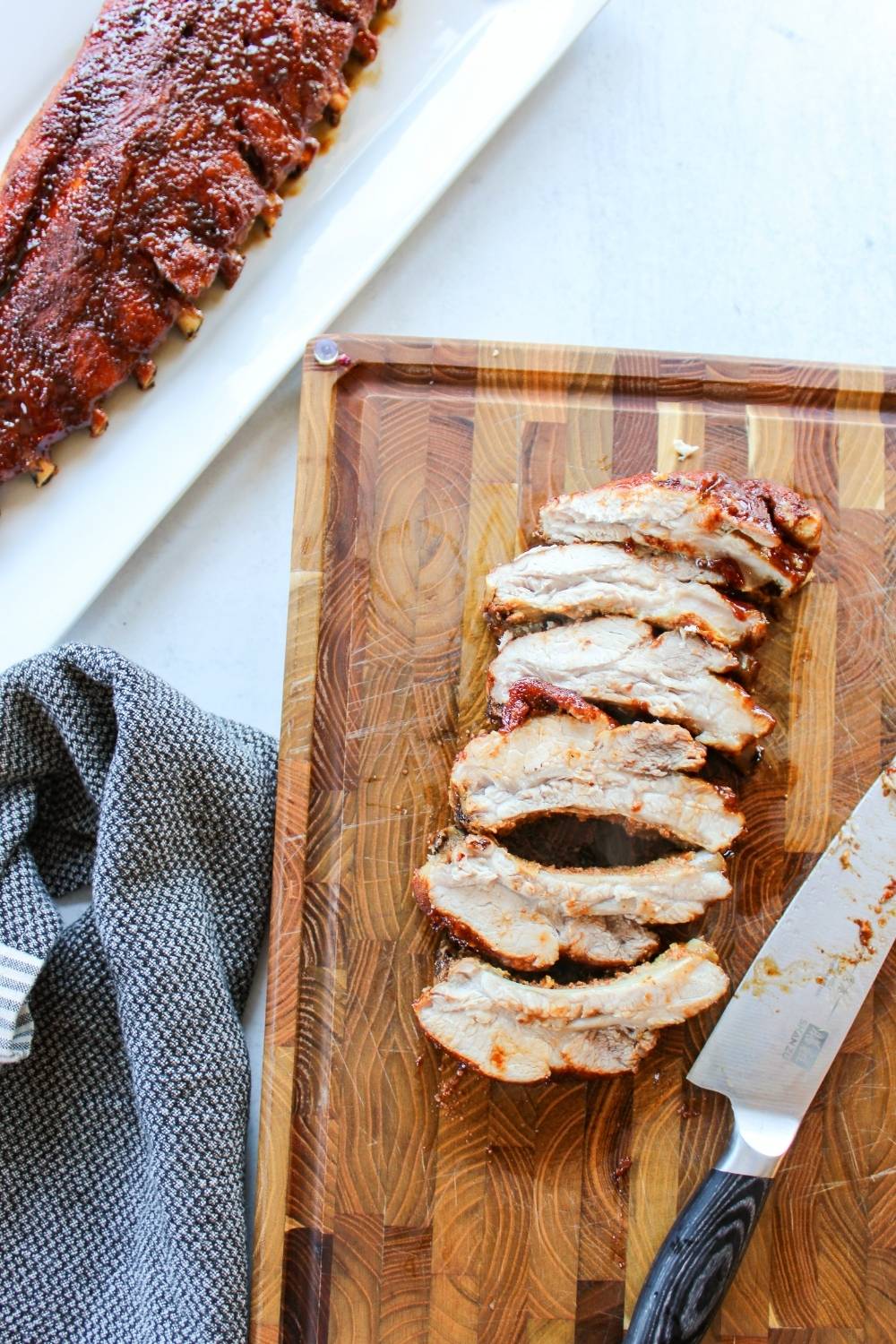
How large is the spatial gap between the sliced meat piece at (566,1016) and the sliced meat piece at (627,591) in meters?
0.73

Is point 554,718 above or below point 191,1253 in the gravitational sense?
above

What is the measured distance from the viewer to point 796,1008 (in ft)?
9.05

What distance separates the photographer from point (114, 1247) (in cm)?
289

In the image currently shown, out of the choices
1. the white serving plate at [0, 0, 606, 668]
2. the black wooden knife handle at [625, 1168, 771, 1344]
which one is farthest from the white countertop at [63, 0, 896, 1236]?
the black wooden knife handle at [625, 1168, 771, 1344]

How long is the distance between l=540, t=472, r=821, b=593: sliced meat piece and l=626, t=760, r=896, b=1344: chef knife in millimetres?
568

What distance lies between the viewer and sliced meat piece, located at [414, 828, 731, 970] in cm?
270

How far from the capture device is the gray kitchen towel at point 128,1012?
279 centimetres

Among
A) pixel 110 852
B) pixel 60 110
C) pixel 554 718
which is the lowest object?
pixel 110 852

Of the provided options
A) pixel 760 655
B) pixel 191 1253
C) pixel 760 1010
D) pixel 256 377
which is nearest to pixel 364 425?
pixel 256 377

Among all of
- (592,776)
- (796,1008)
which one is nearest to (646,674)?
(592,776)

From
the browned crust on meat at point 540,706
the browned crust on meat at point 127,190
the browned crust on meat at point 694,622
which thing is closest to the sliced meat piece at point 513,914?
the browned crust on meat at point 540,706

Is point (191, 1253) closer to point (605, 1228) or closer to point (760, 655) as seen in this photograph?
point (605, 1228)

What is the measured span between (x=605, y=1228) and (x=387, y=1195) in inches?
19.7

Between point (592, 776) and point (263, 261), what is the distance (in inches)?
64.3
